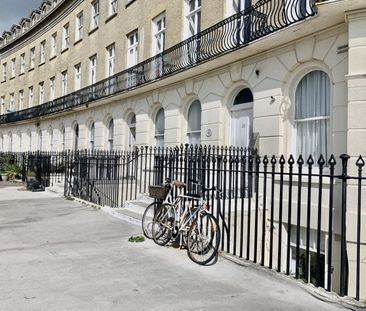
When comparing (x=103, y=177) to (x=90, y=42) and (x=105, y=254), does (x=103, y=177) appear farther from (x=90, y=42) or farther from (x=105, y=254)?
(x=90, y=42)

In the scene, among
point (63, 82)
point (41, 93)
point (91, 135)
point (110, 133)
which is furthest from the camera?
point (41, 93)

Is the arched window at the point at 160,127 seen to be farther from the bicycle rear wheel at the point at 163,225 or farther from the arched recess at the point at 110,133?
the bicycle rear wheel at the point at 163,225

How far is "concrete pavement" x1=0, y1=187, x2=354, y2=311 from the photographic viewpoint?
4176 mm

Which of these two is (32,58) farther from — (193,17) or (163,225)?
(163,225)

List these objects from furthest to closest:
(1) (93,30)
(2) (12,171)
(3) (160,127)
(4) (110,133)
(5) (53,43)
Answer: (5) (53,43) → (2) (12,171) → (1) (93,30) → (4) (110,133) → (3) (160,127)

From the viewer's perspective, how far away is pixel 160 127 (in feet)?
55.6

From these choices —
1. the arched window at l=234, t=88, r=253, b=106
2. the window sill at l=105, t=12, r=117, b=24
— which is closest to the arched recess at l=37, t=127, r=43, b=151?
the window sill at l=105, t=12, r=117, b=24

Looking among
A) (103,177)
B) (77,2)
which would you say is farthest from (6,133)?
(103,177)

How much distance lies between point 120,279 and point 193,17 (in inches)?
479

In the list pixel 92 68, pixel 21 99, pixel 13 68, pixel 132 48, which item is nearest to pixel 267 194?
pixel 132 48

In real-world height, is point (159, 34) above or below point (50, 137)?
above

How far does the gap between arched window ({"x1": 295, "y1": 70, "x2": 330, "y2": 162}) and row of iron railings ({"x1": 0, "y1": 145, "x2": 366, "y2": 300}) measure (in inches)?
15.3

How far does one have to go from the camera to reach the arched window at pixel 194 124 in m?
14.4

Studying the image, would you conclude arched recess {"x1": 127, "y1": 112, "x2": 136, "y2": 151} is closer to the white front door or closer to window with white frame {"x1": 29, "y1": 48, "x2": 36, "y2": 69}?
the white front door
